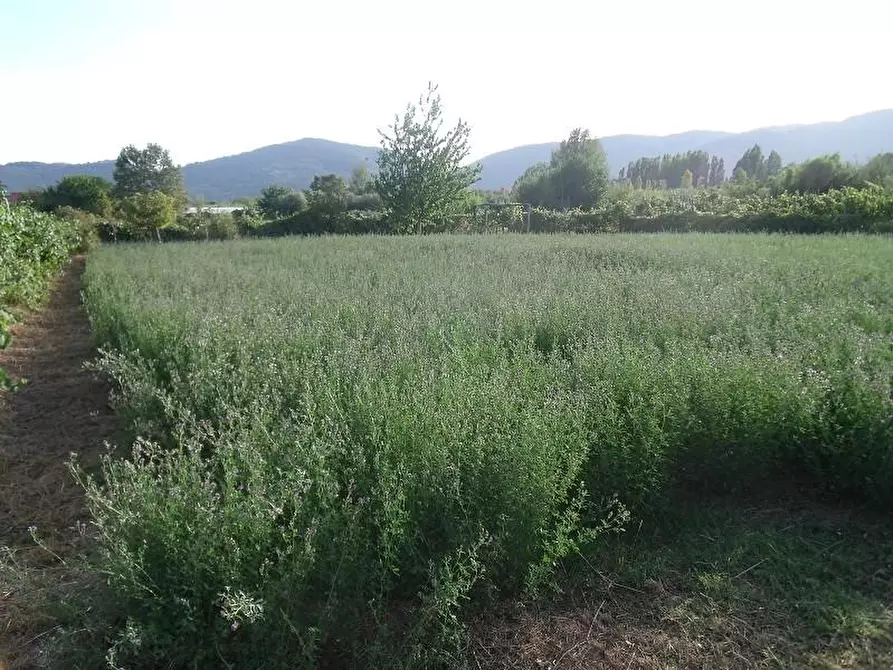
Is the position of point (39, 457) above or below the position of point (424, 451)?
below

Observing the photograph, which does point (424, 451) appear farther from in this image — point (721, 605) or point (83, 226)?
point (83, 226)

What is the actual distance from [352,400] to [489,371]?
4.19 ft

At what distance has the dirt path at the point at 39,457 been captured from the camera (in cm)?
289

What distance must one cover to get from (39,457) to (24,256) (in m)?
9.19

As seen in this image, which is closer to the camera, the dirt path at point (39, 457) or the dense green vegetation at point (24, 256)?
the dirt path at point (39, 457)

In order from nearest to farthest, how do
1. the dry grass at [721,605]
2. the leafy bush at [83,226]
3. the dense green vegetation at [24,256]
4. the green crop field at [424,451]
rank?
the green crop field at [424,451], the dry grass at [721,605], the dense green vegetation at [24,256], the leafy bush at [83,226]

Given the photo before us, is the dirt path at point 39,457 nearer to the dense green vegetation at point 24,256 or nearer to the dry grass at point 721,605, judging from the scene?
the dense green vegetation at point 24,256

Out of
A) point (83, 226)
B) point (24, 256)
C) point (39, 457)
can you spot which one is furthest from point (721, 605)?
point (83, 226)

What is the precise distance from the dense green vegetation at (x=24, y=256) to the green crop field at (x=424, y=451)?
390 cm

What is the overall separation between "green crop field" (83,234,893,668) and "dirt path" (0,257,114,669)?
1.56 ft

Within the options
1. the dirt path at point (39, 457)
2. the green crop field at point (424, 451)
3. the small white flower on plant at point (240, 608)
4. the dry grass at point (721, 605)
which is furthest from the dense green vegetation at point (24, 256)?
the dry grass at point (721, 605)

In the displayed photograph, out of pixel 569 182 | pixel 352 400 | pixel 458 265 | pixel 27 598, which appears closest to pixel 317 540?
pixel 352 400

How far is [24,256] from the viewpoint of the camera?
1149 centimetres

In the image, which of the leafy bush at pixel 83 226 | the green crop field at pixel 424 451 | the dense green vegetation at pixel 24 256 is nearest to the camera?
the green crop field at pixel 424 451
